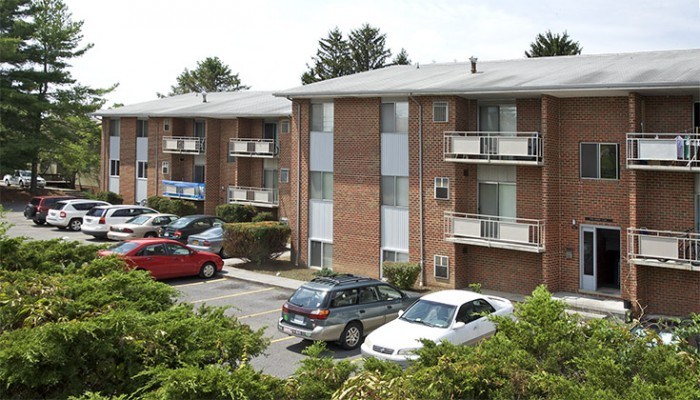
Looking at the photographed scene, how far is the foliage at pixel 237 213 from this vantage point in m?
34.1

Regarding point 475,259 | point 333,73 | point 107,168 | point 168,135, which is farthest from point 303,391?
point 333,73

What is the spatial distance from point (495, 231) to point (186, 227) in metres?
14.0

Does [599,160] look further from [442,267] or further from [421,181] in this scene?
[442,267]

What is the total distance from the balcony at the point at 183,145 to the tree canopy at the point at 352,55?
3622 centimetres

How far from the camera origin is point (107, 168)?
45.0 meters

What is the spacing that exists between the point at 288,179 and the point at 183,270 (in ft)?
30.9

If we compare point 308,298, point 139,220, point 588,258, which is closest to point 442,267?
point 588,258

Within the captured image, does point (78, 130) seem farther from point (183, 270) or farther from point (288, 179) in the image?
point (183, 270)

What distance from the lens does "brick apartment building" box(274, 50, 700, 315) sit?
19125 mm

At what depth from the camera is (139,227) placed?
98.8 feet

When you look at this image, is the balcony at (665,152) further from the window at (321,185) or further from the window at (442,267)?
the window at (321,185)

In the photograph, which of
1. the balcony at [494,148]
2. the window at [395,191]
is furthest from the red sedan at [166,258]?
the balcony at [494,148]

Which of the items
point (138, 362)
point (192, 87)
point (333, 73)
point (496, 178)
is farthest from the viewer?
point (192, 87)

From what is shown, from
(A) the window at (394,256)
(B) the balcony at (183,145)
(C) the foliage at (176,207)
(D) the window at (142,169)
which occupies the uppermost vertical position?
(B) the balcony at (183,145)
